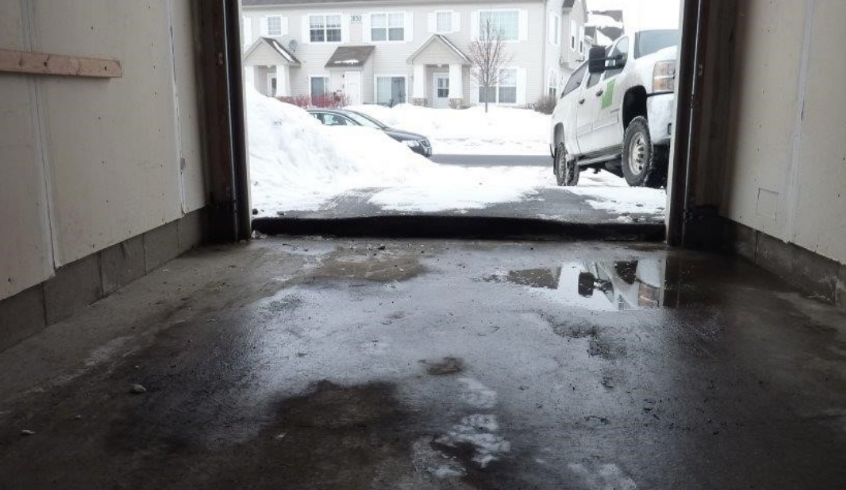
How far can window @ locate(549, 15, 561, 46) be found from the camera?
35469 mm

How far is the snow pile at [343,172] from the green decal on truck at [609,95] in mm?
1402

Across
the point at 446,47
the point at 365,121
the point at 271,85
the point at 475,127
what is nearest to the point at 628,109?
the point at 365,121

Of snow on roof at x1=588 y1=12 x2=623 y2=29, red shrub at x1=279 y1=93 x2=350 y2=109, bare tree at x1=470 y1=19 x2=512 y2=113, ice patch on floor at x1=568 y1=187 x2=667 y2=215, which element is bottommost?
ice patch on floor at x1=568 y1=187 x2=667 y2=215

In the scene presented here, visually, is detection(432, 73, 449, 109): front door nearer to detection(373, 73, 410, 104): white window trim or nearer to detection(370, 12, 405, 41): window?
detection(373, 73, 410, 104): white window trim

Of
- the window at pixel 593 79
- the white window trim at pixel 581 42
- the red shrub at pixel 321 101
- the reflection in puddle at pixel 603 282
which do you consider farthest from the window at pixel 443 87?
the reflection in puddle at pixel 603 282

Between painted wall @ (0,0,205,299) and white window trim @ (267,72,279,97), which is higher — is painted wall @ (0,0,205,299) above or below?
below

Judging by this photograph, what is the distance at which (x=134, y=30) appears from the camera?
16.0 feet

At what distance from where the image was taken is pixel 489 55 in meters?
34.1

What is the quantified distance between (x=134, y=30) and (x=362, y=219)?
260cm

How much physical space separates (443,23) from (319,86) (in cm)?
739

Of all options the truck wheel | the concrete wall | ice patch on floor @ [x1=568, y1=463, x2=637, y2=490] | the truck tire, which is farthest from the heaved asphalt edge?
the concrete wall

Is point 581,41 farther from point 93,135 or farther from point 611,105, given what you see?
point 93,135

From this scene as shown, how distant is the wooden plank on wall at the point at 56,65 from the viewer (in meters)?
3.47

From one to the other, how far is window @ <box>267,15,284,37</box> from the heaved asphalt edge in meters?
33.4
